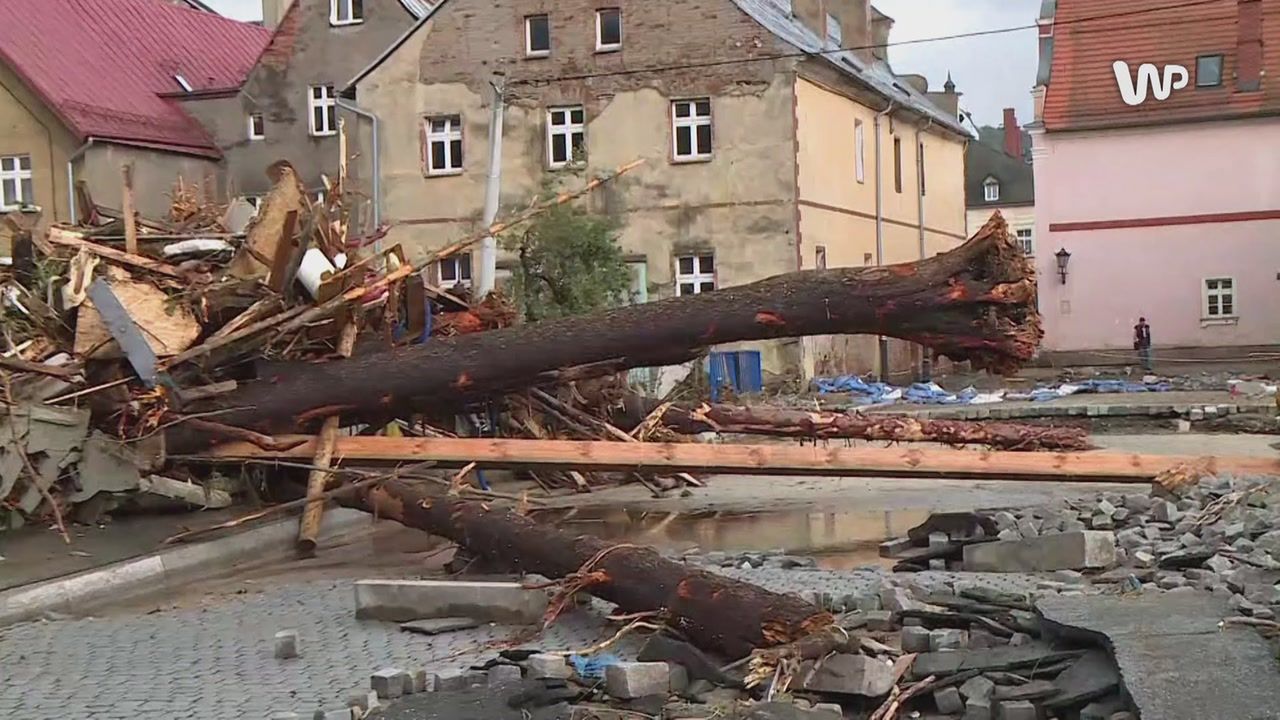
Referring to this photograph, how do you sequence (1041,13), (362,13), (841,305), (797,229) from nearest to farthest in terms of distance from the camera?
(841,305)
(797,229)
(362,13)
(1041,13)

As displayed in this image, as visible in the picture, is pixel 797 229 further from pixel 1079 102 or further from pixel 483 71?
pixel 1079 102

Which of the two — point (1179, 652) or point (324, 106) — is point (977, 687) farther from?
point (324, 106)

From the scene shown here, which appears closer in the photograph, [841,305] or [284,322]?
[841,305]

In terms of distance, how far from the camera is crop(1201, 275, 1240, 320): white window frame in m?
31.3

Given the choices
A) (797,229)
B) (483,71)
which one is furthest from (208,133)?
(797,229)

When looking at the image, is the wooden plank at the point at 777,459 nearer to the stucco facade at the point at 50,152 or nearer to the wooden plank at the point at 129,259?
the wooden plank at the point at 129,259

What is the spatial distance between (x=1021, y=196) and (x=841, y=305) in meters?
57.8

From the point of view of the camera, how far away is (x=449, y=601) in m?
7.09

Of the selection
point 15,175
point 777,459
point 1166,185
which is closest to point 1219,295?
point 1166,185

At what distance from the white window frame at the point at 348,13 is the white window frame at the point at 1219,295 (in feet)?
68.0

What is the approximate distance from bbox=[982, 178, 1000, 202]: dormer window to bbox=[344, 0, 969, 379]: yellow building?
35227 mm

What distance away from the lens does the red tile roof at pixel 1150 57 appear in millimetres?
31297

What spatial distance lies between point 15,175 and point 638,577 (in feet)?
95.0

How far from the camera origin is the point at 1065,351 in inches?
1248
